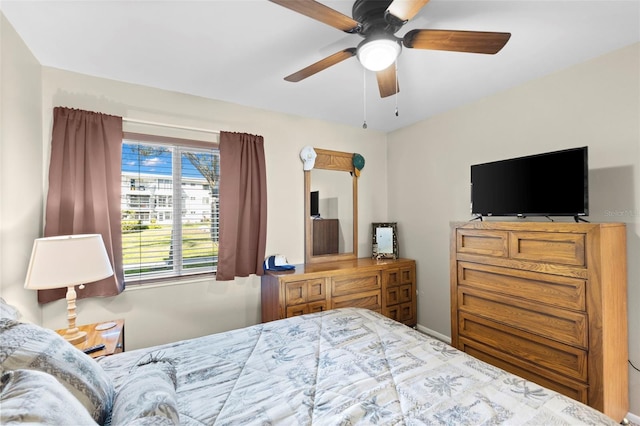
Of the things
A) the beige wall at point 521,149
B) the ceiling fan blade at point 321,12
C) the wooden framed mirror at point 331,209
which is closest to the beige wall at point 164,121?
the wooden framed mirror at point 331,209

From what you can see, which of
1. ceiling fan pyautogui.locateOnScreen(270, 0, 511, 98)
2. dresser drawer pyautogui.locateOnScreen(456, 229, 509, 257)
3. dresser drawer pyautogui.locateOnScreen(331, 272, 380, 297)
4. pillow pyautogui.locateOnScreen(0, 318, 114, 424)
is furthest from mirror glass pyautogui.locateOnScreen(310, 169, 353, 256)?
pillow pyautogui.locateOnScreen(0, 318, 114, 424)

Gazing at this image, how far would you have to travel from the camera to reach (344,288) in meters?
3.07

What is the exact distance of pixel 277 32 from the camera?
1.84 meters

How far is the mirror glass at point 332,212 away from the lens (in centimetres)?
351

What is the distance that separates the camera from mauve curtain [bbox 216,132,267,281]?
2.85m

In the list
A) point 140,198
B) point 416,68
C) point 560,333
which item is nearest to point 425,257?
point 560,333

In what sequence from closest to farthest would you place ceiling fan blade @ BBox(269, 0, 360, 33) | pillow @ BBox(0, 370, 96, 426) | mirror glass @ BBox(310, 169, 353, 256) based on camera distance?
pillow @ BBox(0, 370, 96, 426) → ceiling fan blade @ BBox(269, 0, 360, 33) → mirror glass @ BBox(310, 169, 353, 256)

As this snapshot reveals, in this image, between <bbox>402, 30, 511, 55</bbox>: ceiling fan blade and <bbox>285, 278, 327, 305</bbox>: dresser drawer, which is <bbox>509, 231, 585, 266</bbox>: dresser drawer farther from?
<bbox>285, 278, 327, 305</bbox>: dresser drawer

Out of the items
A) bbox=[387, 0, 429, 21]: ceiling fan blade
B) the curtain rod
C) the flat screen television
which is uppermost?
bbox=[387, 0, 429, 21]: ceiling fan blade

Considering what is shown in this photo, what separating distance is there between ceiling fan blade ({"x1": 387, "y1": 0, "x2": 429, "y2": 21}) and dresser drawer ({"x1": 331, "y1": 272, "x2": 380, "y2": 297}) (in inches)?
91.5

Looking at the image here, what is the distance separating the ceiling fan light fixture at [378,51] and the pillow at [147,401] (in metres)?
1.80

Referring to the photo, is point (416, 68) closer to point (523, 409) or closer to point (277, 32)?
point (277, 32)

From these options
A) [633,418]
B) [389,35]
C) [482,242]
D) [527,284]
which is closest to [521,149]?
[482,242]

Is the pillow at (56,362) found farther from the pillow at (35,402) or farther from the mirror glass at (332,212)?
the mirror glass at (332,212)
